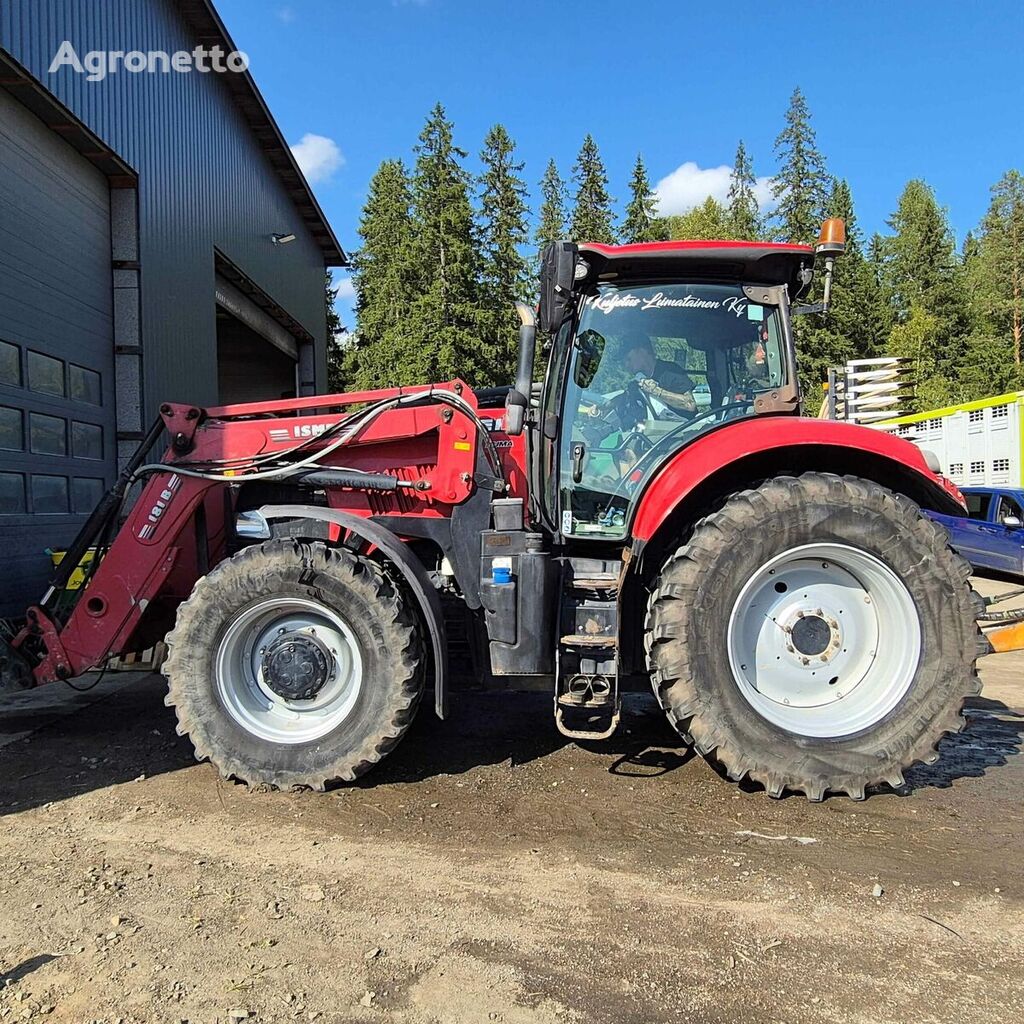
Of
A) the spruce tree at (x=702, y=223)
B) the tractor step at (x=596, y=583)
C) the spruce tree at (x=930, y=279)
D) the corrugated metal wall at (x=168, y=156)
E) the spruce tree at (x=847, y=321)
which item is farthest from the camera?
the spruce tree at (x=702, y=223)

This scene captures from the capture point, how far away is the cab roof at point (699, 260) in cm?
389

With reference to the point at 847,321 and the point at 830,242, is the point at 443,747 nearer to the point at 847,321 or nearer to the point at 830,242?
the point at 830,242

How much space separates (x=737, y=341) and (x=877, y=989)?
114 inches

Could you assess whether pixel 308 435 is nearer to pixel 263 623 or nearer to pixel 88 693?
pixel 263 623

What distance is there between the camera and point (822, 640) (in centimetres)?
379

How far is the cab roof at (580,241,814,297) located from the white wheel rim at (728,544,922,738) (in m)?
1.48

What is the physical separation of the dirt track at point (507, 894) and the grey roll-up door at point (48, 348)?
12.7ft

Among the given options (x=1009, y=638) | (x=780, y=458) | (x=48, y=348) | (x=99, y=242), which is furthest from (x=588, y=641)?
(x=99, y=242)

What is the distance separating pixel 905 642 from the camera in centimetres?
371

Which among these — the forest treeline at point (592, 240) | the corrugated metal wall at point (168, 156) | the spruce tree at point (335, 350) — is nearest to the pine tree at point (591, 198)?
the forest treeline at point (592, 240)

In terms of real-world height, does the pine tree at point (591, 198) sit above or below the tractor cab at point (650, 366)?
above

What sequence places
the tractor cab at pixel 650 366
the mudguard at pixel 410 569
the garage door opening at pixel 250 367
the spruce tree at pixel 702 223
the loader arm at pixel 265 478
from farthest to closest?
the spruce tree at pixel 702 223, the garage door opening at pixel 250 367, the loader arm at pixel 265 478, the tractor cab at pixel 650 366, the mudguard at pixel 410 569

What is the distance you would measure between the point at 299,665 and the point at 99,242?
7.18 m

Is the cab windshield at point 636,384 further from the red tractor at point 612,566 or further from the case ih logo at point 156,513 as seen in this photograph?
the case ih logo at point 156,513
